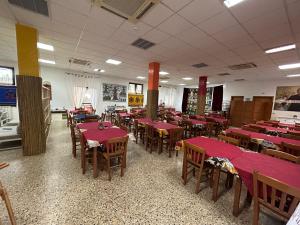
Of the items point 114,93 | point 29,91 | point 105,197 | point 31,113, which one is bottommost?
point 105,197

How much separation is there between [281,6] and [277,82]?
7.63 metres

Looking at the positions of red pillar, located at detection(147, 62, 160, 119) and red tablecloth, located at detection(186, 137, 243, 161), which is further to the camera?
red pillar, located at detection(147, 62, 160, 119)

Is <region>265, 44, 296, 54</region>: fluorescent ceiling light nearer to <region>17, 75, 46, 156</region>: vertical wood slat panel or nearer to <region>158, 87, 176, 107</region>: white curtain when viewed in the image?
<region>17, 75, 46, 156</region>: vertical wood slat panel

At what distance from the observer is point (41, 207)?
1.82m

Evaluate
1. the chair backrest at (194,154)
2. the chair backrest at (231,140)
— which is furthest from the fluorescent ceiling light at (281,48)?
the chair backrest at (194,154)

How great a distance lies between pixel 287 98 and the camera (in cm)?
733

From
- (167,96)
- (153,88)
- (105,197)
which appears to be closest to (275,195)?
(105,197)

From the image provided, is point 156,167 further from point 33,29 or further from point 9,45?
point 9,45

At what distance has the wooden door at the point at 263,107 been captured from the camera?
791cm

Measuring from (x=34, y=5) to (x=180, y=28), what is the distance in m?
2.65

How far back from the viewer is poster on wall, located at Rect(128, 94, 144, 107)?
10670 mm

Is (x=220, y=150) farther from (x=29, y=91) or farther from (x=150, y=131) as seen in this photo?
(x=29, y=91)

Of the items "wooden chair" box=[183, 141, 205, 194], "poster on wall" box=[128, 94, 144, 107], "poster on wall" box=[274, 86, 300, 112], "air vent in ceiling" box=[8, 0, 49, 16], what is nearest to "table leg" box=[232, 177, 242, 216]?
"wooden chair" box=[183, 141, 205, 194]

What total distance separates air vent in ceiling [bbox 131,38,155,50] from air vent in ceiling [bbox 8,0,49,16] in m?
1.88
